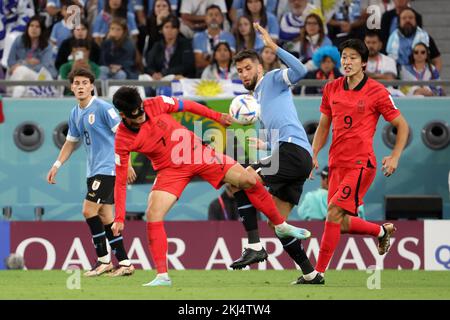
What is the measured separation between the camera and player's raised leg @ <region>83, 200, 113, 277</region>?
1406cm

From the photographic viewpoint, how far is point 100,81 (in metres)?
18.2

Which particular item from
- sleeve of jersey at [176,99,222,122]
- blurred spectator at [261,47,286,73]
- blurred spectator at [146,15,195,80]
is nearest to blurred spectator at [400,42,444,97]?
blurred spectator at [261,47,286,73]

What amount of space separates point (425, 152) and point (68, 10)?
5.92 m

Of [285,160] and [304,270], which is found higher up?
[285,160]

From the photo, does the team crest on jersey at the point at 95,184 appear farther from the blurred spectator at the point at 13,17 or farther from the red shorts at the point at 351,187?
the blurred spectator at the point at 13,17

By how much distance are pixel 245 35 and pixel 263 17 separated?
0.45m

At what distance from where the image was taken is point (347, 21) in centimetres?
1927

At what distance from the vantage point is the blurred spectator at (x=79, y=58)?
1858cm

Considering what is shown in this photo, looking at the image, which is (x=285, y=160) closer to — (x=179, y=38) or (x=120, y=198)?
(x=120, y=198)

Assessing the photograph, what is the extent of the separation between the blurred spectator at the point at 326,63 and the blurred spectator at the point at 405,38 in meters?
A: 1.02

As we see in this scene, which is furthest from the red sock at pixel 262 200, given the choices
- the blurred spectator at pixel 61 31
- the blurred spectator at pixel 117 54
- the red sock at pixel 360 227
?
the blurred spectator at pixel 61 31
